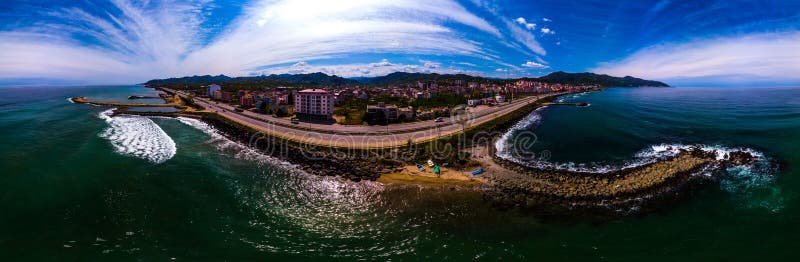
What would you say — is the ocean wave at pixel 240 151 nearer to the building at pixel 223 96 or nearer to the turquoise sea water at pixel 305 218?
the turquoise sea water at pixel 305 218

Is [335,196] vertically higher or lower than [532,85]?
lower

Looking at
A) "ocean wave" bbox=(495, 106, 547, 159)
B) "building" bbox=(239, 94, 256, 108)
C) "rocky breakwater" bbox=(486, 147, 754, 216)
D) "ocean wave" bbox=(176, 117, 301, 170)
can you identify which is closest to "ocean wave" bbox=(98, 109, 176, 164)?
"ocean wave" bbox=(176, 117, 301, 170)

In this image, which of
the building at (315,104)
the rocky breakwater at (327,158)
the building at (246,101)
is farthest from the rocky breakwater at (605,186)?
the building at (246,101)

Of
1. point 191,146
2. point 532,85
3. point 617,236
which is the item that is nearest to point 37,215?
point 191,146

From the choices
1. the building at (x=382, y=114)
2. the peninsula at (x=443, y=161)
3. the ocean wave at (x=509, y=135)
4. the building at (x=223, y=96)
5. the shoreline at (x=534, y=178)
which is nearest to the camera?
the shoreline at (x=534, y=178)

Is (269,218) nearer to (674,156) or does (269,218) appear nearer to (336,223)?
(336,223)

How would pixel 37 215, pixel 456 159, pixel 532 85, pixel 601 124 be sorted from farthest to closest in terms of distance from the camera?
1. pixel 532 85
2. pixel 601 124
3. pixel 456 159
4. pixel 37 215
